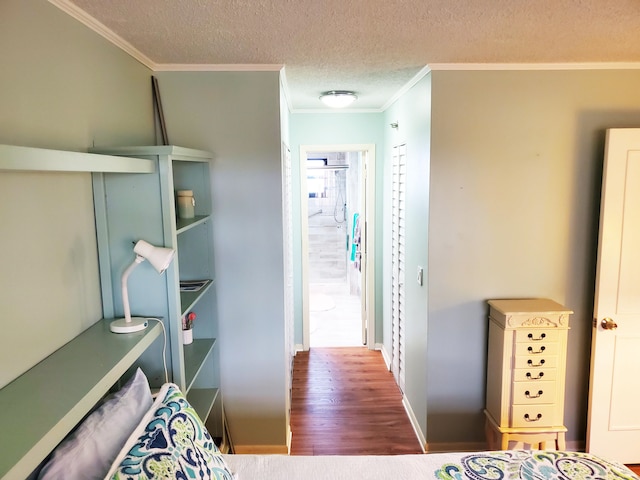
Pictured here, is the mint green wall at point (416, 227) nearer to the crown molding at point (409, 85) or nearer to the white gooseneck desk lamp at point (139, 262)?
the crown molding at point (409, 85)

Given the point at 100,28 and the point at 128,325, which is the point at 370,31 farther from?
the point at 128,325

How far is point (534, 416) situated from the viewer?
2.30 metres

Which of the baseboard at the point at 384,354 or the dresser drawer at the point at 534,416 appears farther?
the baseboard at the point at 384,354

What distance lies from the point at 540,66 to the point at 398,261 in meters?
1.65

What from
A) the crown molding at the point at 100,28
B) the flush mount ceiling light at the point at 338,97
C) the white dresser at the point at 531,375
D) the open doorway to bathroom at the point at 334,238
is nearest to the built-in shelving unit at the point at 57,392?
the crown molding at the point at 100,28

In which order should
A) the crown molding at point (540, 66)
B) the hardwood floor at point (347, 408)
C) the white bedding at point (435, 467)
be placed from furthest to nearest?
the hardwood floor at point (347, 408)
the crown molding at point (540, 66)
the white bedding at point (435, 467)

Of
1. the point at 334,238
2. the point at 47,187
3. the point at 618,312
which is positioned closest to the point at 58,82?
the point at 47,187

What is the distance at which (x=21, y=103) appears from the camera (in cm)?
128

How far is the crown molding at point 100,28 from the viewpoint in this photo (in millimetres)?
1498

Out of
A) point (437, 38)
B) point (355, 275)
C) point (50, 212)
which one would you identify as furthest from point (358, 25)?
point (355, 275)

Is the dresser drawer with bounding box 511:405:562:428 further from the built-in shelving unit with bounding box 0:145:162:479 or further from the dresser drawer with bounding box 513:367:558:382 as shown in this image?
the built-in shelving unit with bounding box 0:145:162:479

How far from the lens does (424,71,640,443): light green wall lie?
7.90 feet

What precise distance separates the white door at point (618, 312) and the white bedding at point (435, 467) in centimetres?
109

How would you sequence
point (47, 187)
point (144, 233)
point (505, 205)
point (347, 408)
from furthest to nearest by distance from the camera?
point (347, 408), point (505, 205), point (144, 233), point (47, 187)
